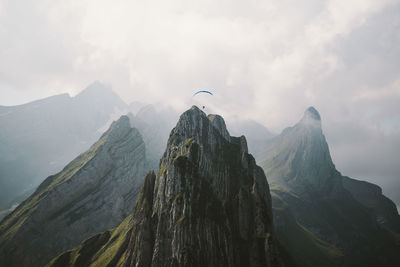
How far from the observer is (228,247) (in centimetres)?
7956

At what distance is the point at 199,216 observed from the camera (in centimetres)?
8012

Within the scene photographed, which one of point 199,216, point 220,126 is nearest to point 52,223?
point 220,126

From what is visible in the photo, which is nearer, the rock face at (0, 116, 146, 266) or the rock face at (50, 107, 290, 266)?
the rock face at (50, 107, 290, 266)

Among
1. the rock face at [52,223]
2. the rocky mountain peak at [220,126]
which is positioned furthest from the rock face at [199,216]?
the rock face at [52,223]

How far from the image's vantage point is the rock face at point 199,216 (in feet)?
249

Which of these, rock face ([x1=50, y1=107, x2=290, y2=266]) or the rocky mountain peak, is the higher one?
the rocky mountain peak

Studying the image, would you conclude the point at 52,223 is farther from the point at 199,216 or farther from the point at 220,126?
the point at 199,216

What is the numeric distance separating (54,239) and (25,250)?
17.1 metres

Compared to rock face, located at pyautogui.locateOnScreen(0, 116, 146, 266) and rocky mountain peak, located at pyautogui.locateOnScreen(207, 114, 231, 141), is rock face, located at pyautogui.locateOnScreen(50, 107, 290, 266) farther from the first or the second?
rock face, located at pyautogui.locateOnScreen(0, 116, 146, 266)

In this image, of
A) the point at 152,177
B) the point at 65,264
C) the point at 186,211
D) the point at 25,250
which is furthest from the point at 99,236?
the point at 186,211

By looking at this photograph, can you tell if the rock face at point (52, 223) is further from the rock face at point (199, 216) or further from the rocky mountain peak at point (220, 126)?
the rocky mountain peak at point (220, 126)

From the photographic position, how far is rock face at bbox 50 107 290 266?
75875mm

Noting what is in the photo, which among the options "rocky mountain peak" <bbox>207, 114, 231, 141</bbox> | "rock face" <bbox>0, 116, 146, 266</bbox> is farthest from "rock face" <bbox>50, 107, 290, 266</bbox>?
"rock face" <bbox>0, 116, 146, 266</bbox>

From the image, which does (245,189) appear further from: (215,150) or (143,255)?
(143,255)
